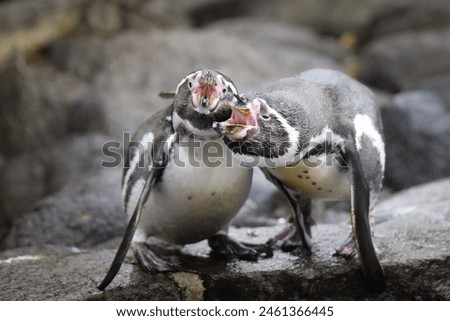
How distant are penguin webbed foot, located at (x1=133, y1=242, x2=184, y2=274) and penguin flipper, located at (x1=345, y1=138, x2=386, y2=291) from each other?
719 mm

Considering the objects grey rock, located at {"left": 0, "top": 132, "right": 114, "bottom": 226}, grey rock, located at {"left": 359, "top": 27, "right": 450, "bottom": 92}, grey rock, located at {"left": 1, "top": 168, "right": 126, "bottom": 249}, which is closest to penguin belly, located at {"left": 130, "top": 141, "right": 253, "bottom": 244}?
grey rock, located at {"left": 1, "top": 168, "right": 126, "bottom": 249}

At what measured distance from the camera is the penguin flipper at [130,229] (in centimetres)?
273

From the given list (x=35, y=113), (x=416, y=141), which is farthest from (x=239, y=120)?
(x=35, y=113)

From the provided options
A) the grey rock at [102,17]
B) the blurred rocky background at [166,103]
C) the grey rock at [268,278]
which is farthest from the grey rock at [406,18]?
the grey rock at [268,278]

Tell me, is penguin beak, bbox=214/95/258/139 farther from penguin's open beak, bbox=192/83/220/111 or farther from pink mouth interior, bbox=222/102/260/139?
penguin's open beak, bbox=192/83/220/111

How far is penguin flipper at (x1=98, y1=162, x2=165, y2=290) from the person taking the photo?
2.73 m

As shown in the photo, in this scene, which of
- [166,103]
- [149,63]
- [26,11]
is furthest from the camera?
[26,11]

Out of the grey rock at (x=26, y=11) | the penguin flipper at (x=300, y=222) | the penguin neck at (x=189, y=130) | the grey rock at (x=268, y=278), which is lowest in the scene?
the grey rock at (x=268, y=278)

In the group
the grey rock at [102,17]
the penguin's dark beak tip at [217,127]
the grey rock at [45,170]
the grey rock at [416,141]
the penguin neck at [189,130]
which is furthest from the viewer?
the grey rock at [102,17]

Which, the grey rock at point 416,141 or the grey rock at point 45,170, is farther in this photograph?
the grey rock at point 45,170

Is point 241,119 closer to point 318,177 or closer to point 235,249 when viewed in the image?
point 318,177

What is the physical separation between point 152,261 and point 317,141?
854 millimetres

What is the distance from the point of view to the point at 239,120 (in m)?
2.29

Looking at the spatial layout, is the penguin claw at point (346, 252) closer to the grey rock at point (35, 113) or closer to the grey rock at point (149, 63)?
the grey rock at point (149, 63)
